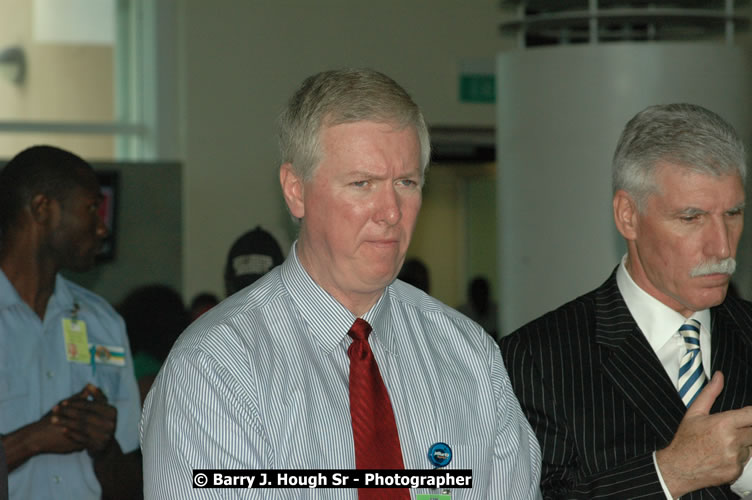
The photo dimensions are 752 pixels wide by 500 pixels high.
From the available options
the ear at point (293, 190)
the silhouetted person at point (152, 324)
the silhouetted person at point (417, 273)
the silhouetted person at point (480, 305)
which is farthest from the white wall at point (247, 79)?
the ear at point (293, 190)

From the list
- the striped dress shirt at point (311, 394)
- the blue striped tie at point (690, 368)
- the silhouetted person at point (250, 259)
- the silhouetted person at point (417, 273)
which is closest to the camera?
the striped dress shirt at point (311, 394)

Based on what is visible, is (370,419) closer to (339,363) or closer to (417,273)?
(339,363)

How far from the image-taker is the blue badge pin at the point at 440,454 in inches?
77.8

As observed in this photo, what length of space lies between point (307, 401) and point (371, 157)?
0.47 m

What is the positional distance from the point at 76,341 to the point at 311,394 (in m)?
1.62

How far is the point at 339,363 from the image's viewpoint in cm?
200

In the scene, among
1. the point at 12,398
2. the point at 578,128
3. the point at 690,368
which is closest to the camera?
the point at 690,368

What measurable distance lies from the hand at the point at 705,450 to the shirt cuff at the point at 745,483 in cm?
13

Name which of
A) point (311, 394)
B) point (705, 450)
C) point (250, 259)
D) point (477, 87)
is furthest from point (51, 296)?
point (477, 87)

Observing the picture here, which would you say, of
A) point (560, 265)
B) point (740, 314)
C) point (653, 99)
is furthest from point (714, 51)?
point (740, 314)

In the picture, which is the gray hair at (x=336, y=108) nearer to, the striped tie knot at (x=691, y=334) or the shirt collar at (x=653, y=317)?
the shirt collar at (x=653, y=317)

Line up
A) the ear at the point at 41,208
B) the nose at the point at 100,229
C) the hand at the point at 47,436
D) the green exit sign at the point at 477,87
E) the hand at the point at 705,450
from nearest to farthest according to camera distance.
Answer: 1. the hand at the point at 705,450
2. the hand at the point at 47,436
3. the ear at the point at 41,208
4. the nose at the point at 100,229
5. the green exit sign at the point at 477,87

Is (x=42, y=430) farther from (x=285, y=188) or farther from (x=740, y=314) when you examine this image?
(x=740, y=314)

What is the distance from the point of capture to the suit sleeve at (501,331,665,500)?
2.22 meters
